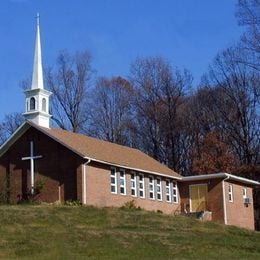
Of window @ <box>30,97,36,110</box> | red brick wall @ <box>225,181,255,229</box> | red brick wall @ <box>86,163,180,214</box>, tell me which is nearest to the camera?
red brick wall @ <box>86,163,180,214</box>

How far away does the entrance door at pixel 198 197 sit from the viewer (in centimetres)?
4681

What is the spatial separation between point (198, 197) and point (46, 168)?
1296cm

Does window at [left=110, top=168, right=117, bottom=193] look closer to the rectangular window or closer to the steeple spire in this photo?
the rectangular window

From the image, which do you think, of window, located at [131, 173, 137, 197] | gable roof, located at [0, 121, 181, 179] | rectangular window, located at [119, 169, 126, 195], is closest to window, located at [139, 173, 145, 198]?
gable roof, located at [0, 121, 181, 179]

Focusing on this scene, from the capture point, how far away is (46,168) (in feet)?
131

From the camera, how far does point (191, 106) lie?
65.5 meters

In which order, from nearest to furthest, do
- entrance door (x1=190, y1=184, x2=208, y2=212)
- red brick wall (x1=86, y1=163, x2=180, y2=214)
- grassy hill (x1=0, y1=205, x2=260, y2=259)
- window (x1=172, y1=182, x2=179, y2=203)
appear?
grassy hill (x1=0, y1=205, x2=260, y2=259), red brick wall (x1=86, y1=163, x2=180, y2=214), entrance door (x1=190, y1=184, x2=208, y2=212), window (x1=172, y1=182, x2=179, y2=203)

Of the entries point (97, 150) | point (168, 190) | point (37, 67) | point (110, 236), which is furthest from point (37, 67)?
point (110, 236)

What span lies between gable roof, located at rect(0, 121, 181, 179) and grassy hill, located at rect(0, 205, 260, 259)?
5.11 meters

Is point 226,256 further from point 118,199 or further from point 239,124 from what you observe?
point 239,124

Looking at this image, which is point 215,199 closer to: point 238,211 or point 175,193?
point 238,211

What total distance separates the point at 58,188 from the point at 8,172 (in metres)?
4.59

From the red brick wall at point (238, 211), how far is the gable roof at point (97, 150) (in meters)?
4.52

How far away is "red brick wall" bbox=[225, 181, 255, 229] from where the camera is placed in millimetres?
46594
